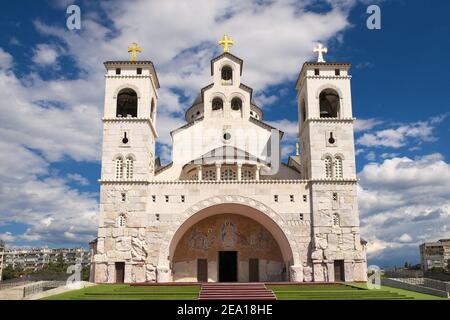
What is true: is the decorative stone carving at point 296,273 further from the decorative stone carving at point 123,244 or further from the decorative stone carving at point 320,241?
the decorative stone carving at point 123,244

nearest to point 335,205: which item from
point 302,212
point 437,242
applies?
point 302,212

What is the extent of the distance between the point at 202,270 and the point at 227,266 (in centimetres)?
190

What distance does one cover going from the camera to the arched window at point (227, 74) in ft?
125

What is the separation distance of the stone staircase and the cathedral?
20.6 feet

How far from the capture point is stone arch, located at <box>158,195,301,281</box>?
30.8 metres

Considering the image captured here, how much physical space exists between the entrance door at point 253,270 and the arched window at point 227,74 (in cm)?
1527

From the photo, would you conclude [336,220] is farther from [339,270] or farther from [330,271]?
[330,271]

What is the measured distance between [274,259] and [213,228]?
204 inches

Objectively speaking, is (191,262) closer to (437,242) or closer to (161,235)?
(161,235)

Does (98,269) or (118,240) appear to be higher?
(118,240)

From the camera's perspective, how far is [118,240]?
30.5 meters

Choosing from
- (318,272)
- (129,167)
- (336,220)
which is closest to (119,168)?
(129,167)

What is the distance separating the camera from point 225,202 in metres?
31.7
